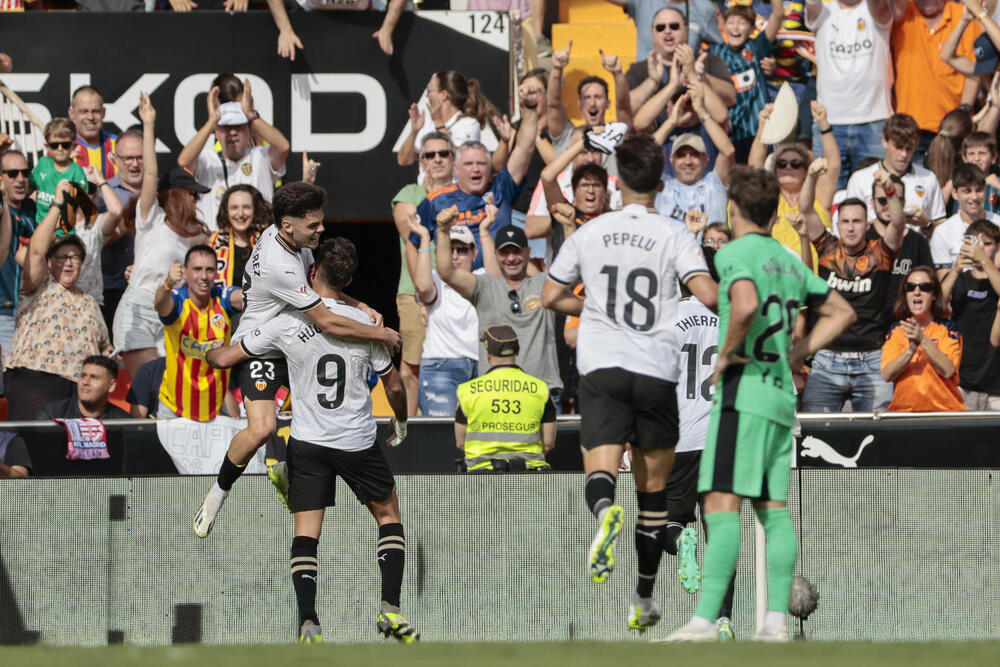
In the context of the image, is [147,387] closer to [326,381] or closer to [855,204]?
[326,381]

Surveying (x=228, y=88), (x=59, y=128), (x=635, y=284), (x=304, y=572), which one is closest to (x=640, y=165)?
(x=635, y=284)

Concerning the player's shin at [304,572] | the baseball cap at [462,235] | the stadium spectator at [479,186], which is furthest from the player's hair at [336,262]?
the stadium spectator at [479,186]

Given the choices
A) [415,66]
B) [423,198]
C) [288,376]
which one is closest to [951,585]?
[288,376]

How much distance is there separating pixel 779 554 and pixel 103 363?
6292 mm

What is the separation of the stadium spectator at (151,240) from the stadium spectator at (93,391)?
0.66 m

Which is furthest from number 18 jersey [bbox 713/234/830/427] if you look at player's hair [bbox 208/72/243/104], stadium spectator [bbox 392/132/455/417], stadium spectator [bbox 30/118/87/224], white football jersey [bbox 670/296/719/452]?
stadium spectator [bbox 30/118/87/224]

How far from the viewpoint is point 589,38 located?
15.6 meters

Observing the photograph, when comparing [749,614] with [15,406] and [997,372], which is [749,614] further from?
[15,406]

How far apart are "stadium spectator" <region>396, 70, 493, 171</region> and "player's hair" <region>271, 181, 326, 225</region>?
4.47 metres

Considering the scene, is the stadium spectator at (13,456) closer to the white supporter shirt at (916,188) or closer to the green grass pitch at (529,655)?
the green grass pitch at (529,655)

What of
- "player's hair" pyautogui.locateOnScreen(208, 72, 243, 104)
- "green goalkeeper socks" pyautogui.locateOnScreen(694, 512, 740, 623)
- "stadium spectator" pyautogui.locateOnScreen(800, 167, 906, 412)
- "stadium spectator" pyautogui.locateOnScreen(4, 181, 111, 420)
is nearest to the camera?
"green goalkeeper socks" pyautogui.locateOnScreen(694, 512, 740, 623)

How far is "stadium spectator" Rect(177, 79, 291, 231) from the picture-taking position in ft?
42.4

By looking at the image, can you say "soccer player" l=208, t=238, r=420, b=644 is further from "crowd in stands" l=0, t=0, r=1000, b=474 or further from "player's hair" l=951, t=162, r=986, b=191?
"player's hair" l=951, t=162, r=986, b=191

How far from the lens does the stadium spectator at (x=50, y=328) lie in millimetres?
11680
